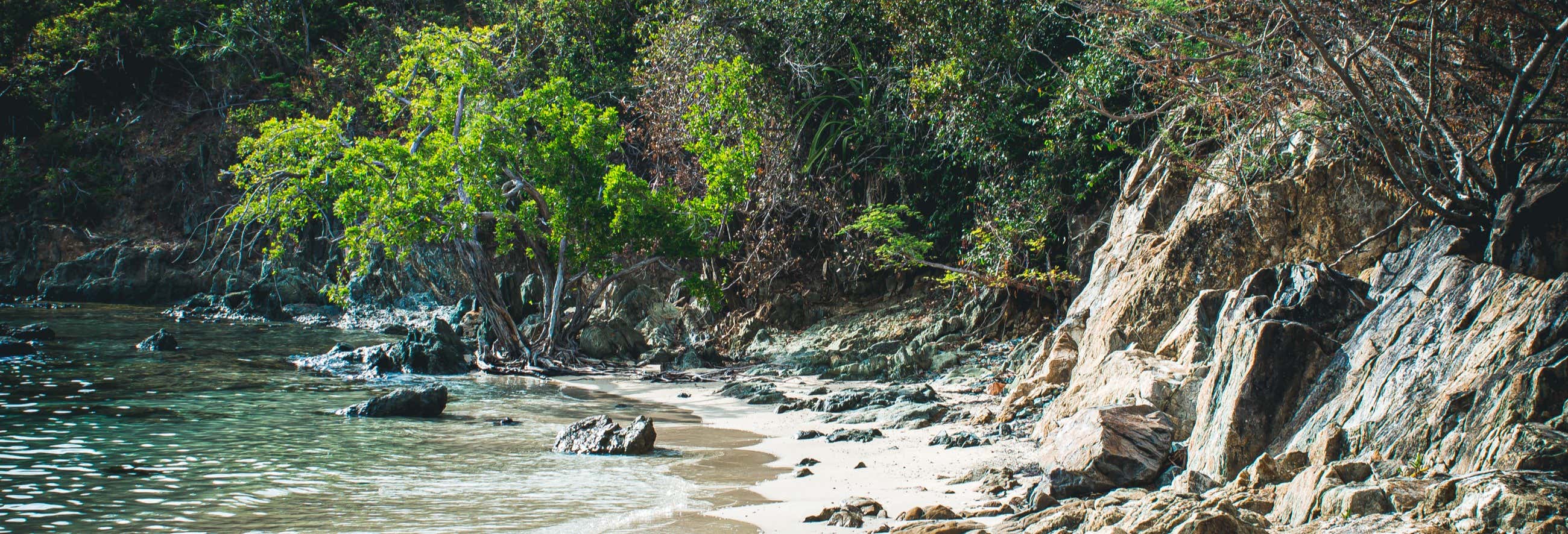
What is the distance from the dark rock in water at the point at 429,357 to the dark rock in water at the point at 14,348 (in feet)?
19.3

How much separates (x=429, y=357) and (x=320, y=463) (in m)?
7.40

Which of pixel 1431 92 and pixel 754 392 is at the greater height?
pixel 1431 92

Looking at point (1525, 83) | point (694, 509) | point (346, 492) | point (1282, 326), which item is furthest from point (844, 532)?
point (1525, 83)

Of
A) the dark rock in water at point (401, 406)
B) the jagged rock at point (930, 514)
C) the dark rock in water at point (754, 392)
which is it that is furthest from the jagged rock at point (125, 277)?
the jagged rock at point (930, 514)

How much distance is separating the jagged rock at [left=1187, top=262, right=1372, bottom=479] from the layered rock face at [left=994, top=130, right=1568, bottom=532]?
1cm

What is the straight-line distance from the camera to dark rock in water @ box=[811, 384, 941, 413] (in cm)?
1027

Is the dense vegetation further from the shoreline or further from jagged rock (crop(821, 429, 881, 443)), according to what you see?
jagged rock (crop(821, 429, 881, 443))

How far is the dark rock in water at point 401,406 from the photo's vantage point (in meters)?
10.4

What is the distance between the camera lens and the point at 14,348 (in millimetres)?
15492

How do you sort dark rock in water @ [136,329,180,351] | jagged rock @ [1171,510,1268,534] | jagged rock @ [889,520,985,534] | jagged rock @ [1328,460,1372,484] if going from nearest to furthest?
jagged rock @ [1171,510,1268,534], jagged rock @ [1328,460,1372,484], jagged rock @ [889,520,985,534], dark rock in water @ [136,329,180,351]

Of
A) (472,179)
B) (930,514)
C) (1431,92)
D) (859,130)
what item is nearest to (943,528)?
(930,514)

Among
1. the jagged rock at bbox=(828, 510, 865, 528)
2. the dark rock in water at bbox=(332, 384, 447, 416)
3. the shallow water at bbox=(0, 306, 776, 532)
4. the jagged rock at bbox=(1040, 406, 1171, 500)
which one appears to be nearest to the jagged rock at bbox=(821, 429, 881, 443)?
the shallow water at bbox=(0, 306, 776, 532)

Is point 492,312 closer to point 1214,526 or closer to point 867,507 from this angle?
point 867,507

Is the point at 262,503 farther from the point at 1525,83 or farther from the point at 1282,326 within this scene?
the point at 1525,83
